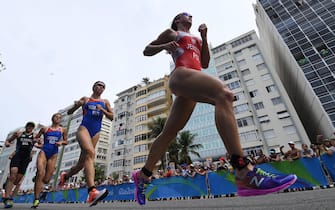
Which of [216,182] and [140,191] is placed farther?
[216,182]

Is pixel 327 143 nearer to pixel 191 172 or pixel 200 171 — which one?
pixel 200 171

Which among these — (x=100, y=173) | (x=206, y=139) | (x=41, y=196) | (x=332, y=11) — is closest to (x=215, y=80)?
(x=41, y=196)

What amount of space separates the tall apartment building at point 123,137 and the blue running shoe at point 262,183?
4804 centimetres

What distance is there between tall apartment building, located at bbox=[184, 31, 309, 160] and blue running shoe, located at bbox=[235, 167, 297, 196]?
34.1m

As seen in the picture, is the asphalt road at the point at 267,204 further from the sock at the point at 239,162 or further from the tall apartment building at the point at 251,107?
the tall apartment building at the point at 251,107

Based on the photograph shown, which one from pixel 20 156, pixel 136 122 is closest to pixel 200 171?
pixel 20 156

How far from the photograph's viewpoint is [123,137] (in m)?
52.7

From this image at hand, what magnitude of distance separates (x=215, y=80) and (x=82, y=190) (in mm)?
13553

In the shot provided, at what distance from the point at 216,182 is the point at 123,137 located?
46.7 m

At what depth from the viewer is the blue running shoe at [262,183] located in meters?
1.58

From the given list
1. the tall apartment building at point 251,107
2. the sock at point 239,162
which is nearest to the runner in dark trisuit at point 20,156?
the sock at point 239,162

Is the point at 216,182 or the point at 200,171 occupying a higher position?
the point at 200,171

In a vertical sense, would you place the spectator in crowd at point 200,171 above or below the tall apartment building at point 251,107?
below

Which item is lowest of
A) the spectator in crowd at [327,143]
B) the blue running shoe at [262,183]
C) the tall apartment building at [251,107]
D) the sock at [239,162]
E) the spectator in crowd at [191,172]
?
the blue running shoe at [262,183]
